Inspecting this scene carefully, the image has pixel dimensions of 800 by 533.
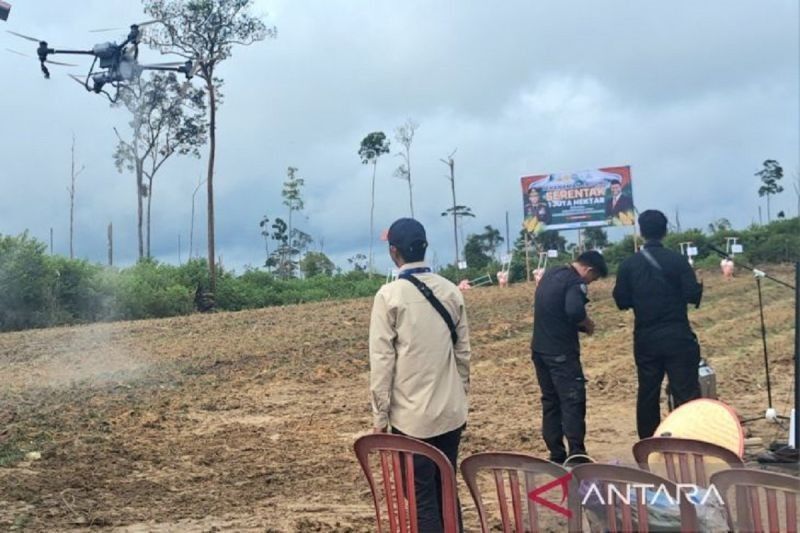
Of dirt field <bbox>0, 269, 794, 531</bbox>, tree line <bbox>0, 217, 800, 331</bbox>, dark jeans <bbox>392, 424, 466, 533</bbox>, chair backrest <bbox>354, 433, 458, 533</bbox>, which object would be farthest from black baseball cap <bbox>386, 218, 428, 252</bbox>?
tree line <bbox>0, 217, 800, 331</bbox>

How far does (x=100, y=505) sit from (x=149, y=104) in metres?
24.0

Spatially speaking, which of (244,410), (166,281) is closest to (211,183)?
(166,281)

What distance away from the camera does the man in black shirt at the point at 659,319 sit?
5.20 meters

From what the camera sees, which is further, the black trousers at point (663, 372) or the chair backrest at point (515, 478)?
the black trousers at point (663, 372)

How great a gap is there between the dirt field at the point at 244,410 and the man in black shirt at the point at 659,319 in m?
1.18

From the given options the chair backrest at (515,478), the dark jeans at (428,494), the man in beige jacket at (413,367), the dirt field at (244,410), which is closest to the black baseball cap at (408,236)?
the man in beige jacket at (413,367)

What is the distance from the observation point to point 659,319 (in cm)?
525

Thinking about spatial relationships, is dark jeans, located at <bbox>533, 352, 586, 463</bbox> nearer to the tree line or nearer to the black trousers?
the black trousers

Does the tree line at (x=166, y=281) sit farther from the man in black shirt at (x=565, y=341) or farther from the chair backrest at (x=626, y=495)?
the chair backrest at (x=626, y=495)

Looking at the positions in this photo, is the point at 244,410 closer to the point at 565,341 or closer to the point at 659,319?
the point at 565,341

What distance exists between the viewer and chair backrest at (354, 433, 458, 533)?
2781mm

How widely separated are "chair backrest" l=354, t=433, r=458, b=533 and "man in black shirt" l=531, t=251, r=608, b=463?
2438 millimetres

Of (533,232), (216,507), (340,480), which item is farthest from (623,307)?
(533,232)

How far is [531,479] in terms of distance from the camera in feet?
8.03
